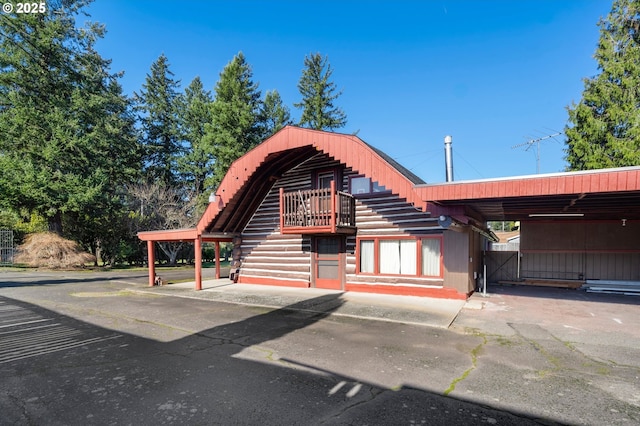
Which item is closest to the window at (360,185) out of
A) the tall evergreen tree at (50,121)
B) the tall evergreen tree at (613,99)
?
the tall evergreen tree at (613,99)

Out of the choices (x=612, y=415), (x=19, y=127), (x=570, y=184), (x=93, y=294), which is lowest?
(x=93, y=294)

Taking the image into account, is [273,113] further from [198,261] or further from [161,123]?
[198,261]

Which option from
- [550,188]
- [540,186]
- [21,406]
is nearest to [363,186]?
A: [540,186]

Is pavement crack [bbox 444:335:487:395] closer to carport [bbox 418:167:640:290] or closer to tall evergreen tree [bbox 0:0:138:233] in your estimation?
carport [bbox 418:167:640:290]

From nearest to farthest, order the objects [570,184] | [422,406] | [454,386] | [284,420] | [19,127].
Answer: [284,420], [422,406], [454,386], [570,184], [19,127]

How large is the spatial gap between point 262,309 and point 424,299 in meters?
5.09

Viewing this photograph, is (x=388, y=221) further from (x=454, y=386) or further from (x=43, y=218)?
(x=43, y=218)

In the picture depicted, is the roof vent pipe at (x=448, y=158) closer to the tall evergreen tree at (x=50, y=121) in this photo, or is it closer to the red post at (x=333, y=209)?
the red post at (x=333, y=209)

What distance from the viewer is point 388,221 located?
1154 cm

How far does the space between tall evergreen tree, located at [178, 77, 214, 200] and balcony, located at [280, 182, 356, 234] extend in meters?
23.2

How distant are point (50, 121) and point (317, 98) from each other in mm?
25201

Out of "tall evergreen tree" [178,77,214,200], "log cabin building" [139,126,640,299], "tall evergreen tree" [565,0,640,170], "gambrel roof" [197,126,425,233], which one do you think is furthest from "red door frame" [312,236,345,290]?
"tall evergreen tree" [178,77,214,200]

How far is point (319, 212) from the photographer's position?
1123cm

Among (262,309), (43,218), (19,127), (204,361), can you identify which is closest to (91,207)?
(43,218)
